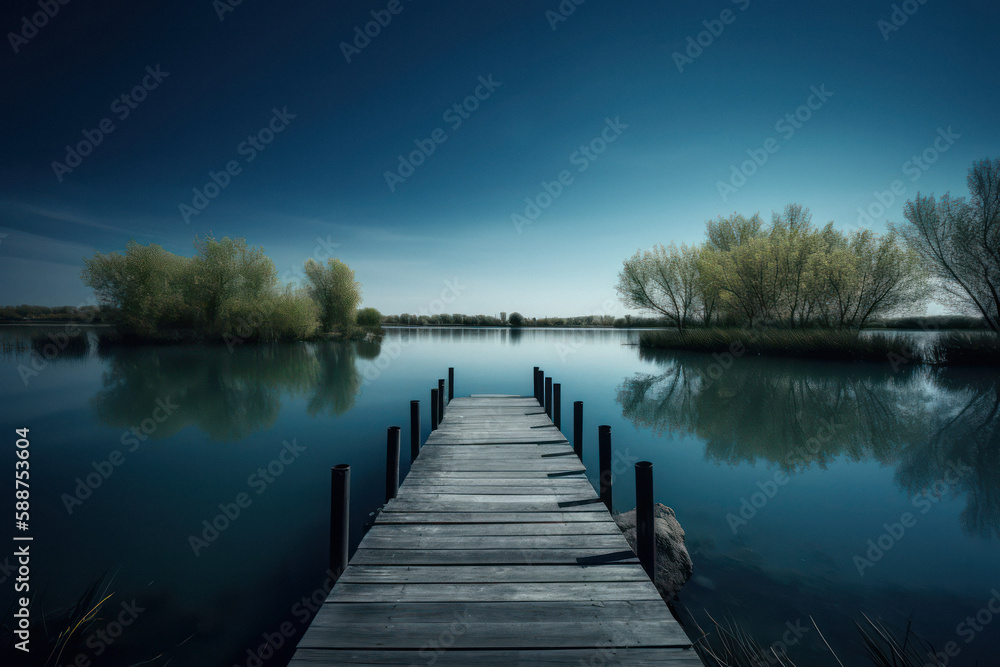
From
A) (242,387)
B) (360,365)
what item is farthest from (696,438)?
(360,365)

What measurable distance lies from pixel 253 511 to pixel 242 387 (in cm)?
1292

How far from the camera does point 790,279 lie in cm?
2470

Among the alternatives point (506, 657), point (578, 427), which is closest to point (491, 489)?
point (506, 657)

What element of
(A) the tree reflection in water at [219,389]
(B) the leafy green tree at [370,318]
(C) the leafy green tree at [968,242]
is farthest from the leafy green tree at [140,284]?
(C) the leafy green tree at [968,242]

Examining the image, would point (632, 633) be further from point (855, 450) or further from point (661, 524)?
point (855, 450)

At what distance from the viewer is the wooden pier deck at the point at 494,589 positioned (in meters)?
2.26

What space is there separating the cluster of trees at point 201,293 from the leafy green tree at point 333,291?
137 inches

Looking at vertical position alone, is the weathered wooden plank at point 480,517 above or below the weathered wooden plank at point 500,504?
above

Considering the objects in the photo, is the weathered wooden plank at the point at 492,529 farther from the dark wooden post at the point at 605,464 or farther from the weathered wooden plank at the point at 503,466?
the weathered wooden plank at the point at 503,466

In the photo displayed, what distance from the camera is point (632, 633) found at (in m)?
2.38

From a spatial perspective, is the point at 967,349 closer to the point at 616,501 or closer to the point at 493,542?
the point at 616,501

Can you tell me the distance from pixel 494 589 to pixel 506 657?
2.09 feet

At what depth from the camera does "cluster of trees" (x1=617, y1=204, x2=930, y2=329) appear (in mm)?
22527

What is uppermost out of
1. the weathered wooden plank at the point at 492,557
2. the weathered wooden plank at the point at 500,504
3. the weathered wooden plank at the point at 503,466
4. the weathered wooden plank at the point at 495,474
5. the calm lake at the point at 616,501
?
the weathered wooden plank at the point at 492,557
